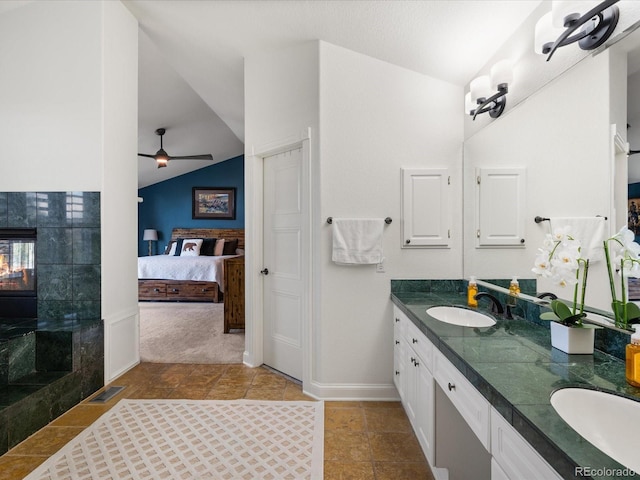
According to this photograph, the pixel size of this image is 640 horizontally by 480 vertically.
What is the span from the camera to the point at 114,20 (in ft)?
8.65

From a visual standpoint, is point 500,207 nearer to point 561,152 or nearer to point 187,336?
point 561,152

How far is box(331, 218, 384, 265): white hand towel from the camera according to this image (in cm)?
242

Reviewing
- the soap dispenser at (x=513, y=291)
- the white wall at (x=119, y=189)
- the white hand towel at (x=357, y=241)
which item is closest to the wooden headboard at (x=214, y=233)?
the white wall at (x=119, y=189)

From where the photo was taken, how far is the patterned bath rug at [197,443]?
5.60ft

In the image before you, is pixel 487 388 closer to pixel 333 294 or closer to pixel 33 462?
pixel 333 294

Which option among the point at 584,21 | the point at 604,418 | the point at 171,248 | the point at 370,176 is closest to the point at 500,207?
the point at 370,176

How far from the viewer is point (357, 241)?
2.43 metres

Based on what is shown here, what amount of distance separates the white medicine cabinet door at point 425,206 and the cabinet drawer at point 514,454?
164 centimetres

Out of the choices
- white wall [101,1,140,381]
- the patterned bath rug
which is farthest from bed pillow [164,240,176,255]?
the patterned bath rug

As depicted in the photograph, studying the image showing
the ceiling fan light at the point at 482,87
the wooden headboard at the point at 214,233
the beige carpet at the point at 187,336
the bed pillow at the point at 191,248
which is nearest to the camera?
the ceiling fan light at the point at 482,87

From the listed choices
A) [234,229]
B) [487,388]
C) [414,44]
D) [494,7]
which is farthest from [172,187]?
[487,388]

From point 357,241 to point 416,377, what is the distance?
3.29 feet

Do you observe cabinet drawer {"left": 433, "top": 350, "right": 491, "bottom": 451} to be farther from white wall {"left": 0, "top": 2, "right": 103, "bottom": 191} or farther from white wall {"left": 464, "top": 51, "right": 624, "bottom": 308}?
white wall {"left": 0, "top": 2, "right": 103, "bottom": 191}

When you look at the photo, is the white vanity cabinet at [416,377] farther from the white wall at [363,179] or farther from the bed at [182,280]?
the bed at [182,280]
